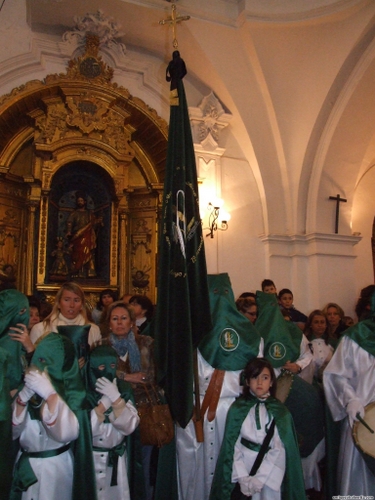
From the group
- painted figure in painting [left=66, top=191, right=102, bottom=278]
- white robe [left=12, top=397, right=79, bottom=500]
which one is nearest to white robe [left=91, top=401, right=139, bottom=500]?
white robe [left=12, top=397, right=79, bottom=500]

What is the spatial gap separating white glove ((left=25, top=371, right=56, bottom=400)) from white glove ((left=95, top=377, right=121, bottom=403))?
32 cm

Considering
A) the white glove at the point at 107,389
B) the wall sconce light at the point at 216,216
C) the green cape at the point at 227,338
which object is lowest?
the white glove at the point at 107,389

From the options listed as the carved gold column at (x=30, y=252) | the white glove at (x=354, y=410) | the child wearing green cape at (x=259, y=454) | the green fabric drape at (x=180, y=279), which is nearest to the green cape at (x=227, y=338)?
the green fabric drape at (x=180, y=279)

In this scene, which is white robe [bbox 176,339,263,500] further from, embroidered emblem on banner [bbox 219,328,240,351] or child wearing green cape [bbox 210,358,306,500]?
child wearing green cape [bbox 210,358,306,500]

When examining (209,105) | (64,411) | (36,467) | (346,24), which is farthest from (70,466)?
(346,24)

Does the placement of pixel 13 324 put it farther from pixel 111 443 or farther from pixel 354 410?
pixel 354 410

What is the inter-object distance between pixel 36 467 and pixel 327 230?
20.8 ft

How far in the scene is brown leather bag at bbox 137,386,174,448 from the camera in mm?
3070

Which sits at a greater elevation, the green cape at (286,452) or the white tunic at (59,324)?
the white tunic at (59,324)

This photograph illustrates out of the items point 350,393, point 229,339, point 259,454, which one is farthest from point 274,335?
point 259,454

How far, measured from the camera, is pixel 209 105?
740 centimetres

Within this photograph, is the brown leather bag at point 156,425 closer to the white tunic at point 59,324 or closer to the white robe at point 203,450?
the white robe at point 203,450

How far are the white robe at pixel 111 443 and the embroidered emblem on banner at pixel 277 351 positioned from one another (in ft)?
4.63

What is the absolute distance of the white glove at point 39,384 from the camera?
247 cm
